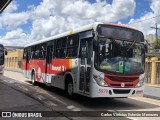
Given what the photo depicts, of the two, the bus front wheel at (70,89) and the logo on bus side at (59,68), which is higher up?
the logo on bus side at (59,68)

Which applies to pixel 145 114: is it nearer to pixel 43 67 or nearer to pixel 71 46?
pixel 71 46

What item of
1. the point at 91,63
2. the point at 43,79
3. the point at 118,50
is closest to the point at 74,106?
the point at 91,63

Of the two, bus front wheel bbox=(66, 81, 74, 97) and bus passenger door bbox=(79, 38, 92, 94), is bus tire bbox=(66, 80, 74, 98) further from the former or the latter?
bus passenger door bbox=(79, 38, 92, 94)

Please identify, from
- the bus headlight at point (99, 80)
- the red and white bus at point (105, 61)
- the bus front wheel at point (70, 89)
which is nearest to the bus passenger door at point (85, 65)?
the red and white bus at point (105, 61)

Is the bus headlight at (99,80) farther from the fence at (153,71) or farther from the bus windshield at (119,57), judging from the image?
the fence at (153,71)

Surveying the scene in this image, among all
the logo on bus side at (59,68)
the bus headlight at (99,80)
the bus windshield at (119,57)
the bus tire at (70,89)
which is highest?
the bus windshield at (119,57)

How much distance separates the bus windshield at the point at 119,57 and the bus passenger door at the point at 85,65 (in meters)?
0.53

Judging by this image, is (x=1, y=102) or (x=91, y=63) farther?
(x=1, y=102)

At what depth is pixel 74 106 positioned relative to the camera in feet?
40.7

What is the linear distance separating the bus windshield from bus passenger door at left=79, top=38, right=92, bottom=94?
1.74ft

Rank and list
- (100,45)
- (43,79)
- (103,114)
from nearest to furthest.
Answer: (103,114) < (100,45) < (43,79)

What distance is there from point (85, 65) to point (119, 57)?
1.34m

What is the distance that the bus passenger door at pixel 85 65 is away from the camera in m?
12.2

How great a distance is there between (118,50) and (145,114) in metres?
2.59
